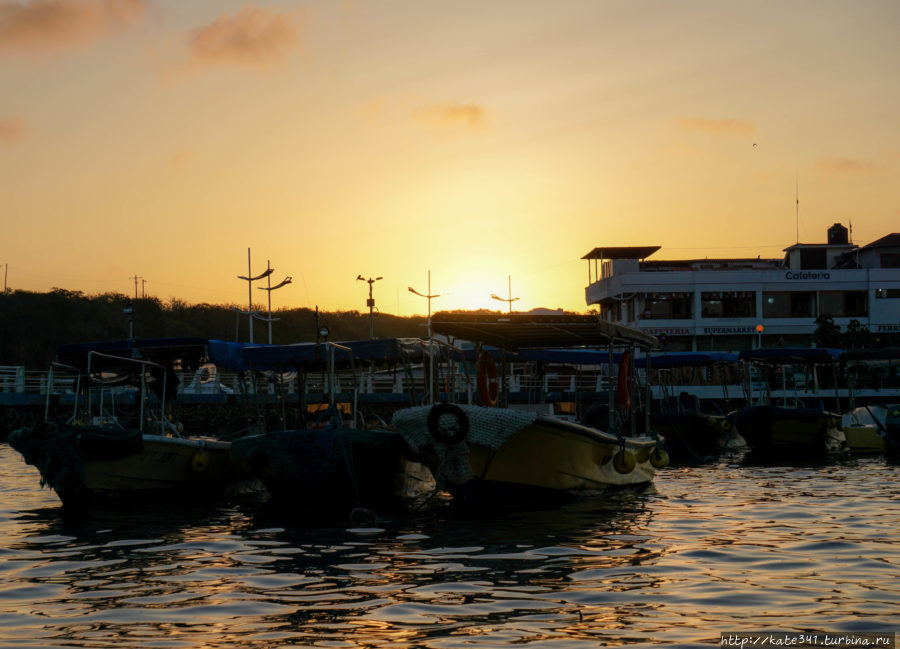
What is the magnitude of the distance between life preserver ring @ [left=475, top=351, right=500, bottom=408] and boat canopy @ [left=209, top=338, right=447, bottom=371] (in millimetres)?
832

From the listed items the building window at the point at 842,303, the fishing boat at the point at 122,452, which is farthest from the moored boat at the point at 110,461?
the building window at the point at 842,303

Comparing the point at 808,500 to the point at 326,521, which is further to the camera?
the point at 808,500

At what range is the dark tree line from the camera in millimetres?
85938

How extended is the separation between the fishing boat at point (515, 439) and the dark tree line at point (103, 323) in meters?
63.8

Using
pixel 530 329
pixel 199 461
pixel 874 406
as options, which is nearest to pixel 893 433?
pixel 874 406

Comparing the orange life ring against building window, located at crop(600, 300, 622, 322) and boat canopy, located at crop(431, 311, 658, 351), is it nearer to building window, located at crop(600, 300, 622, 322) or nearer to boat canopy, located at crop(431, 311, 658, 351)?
boat canopy, located at crop(431, 311, 658, 351)

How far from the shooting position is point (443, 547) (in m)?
11.6

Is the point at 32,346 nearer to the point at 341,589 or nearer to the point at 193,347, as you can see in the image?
the point at 193,347

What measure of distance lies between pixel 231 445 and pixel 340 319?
338 ft

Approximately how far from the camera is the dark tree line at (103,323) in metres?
85.9

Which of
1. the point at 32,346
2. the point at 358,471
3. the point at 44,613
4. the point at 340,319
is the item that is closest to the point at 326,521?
the point at 358,471

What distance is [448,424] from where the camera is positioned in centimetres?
1438

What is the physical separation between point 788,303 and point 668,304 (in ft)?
27.2

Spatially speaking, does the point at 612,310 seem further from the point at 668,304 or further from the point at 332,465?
the point at 332,465
